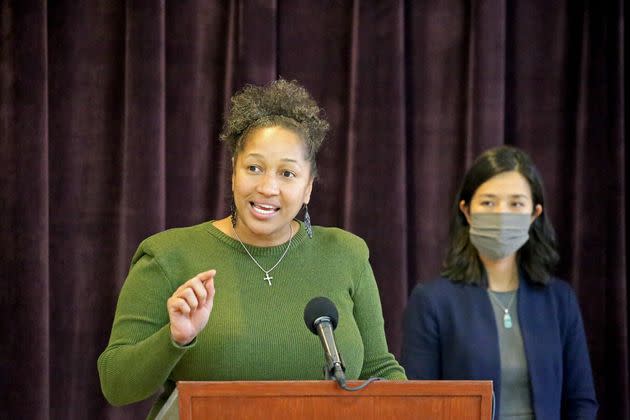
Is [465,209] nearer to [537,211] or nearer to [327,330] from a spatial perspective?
[537,211]

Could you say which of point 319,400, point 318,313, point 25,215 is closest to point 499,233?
point 318,313

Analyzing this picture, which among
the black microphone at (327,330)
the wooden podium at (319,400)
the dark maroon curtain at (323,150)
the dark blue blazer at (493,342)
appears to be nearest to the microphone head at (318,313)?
the black microphone at (327,330)

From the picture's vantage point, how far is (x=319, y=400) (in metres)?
1.45

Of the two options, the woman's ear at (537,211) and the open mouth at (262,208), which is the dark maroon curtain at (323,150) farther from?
the open mouth at (262,208)

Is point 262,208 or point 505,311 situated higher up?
point 262,208

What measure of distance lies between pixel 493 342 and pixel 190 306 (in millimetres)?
1390

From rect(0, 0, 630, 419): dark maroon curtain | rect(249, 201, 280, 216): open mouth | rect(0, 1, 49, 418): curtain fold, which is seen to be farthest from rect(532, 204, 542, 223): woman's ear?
rect(0, 1, 49, 418): curtain fold

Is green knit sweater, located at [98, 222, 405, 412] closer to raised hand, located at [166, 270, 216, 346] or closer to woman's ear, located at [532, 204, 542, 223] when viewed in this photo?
raised hand, located at [166, 270, 216, 346]

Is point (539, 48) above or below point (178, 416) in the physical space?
above

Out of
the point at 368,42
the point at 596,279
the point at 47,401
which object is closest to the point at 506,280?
the point at 596,279

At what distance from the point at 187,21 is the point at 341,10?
0.65 meters

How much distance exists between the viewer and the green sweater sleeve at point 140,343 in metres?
1.76

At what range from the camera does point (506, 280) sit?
292 cm

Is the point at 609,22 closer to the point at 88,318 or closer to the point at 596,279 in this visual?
the point at 596,279
